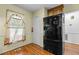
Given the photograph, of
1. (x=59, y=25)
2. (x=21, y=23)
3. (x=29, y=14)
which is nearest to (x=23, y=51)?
(x=21, y=23)

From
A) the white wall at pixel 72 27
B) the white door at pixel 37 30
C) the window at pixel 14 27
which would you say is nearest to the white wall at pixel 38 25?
the white door at pixel 37 30

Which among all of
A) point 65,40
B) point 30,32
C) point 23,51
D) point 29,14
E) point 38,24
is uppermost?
point 29,14

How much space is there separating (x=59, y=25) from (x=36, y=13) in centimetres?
38

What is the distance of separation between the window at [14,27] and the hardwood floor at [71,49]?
66cm

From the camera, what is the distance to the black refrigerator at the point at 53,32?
45.4 inches

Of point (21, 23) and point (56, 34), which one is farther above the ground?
point (21, 23)

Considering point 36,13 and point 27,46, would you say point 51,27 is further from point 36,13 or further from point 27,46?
point 27,46

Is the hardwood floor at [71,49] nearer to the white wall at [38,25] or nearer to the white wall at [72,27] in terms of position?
the white wall at [72,27]

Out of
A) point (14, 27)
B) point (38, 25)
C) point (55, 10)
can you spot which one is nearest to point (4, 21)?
point (14, 27)

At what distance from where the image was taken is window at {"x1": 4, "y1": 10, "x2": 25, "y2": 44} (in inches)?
40.3

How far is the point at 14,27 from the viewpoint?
106 centimetres

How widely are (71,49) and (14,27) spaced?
0.85 meters

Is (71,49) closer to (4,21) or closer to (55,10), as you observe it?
(55,10)

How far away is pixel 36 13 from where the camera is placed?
1.13 metres
